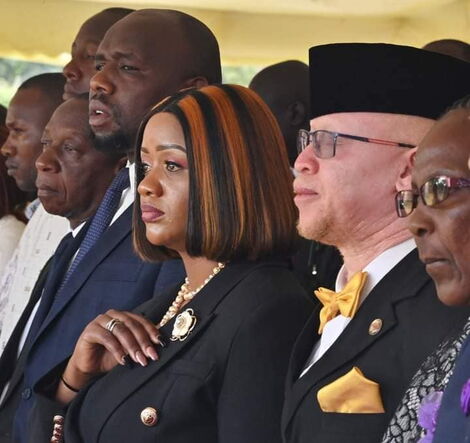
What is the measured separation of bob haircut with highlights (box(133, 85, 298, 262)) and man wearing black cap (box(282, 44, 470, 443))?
24 centimetres

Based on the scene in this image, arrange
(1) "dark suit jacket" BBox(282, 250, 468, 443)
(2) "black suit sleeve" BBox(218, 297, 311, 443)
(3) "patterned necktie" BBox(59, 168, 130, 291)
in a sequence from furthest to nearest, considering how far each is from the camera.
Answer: (3) "patterned necktie" BBox(59, 168, 130, 291) → (2) "black suit sleeve" BBox(218, 297, 311, 443) → (1) "dark suit jacket" BBox(282, 250, 468, 443)

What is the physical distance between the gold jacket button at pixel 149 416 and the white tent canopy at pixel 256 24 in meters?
3.37

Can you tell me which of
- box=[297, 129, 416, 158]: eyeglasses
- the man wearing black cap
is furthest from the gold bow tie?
Answer: box=[297, 129, 416, 158]: eyeglasses

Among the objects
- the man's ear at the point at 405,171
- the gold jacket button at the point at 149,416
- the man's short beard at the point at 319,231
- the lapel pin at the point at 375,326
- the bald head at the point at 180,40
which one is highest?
the bald head at the point at 180,40

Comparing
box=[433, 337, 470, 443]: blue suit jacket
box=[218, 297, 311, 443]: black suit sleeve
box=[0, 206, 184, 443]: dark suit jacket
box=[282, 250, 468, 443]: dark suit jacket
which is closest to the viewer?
box=[433, 337, 470, 443]: blue suit jacket

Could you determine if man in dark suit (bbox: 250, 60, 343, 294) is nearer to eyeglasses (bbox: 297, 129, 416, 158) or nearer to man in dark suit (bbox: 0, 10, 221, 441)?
man in dark suit (bbox: 0, 10, 221, 441)

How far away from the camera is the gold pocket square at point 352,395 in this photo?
2416 millimetres

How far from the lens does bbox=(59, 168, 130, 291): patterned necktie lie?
3834 mm

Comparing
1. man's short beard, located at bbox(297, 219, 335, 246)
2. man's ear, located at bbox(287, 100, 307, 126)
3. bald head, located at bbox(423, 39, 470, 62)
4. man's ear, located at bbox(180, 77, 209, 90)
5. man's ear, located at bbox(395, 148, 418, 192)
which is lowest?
man's short beard, located at bbox(297, 219, 335, 246)

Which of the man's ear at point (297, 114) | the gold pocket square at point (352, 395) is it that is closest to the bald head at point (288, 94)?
the man's ear at point (297, 114)

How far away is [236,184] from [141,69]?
1.09 metres

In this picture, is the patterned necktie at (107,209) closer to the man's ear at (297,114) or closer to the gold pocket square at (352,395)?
the man's ear at (297,114)

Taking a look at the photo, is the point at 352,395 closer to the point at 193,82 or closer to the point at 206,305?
the point at 206,305

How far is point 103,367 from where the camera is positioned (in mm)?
3197
